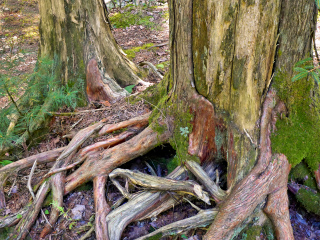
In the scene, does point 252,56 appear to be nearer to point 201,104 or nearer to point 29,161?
point 201,104

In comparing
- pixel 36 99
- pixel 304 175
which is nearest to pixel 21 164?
pixel 36 99

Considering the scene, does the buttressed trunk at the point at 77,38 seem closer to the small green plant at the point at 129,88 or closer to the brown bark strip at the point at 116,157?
the small green plant at the point at 129,88

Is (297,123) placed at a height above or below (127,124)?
above

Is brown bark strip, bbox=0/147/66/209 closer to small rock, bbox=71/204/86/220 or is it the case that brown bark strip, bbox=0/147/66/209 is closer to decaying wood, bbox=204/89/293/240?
small rock, bbox=71/204/86/220

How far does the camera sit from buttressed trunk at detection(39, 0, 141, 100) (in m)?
4.21

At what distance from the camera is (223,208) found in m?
2.54

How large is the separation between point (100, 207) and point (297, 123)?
7.74 feet

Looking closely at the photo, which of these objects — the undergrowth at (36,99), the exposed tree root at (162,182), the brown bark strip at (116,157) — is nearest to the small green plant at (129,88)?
the undergrowth at (36,99)

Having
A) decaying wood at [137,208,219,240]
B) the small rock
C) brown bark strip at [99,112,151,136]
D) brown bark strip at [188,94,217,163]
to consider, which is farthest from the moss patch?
the small rock

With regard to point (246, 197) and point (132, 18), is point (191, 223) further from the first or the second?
point (132, 18)

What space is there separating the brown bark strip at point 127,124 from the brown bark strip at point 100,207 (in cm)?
70

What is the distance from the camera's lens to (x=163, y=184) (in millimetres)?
2863

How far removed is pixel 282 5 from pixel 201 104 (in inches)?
45.9

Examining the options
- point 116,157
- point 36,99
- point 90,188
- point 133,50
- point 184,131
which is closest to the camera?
point 184,131
